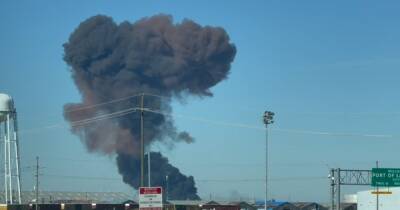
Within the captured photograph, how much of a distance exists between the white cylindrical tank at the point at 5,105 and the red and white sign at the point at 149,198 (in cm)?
6008

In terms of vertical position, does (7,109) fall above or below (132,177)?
above

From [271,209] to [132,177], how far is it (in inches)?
1350

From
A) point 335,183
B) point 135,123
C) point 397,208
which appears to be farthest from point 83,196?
point 335,183

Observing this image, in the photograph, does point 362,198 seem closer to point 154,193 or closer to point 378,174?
point 378,174

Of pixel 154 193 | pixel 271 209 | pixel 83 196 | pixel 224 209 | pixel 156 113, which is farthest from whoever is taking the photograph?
pixel 83 196

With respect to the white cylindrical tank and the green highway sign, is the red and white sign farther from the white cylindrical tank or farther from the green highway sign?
the white cylindrical tank

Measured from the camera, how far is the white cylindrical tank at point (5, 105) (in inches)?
3337

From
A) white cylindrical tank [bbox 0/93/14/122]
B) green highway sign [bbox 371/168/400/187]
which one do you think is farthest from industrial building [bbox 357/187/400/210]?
white cylindrical tank [bbox 0/93/14/122]

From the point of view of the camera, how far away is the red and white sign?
28.3 m

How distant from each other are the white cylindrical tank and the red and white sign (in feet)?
197

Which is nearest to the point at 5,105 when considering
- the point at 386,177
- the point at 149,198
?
the point at 386,177

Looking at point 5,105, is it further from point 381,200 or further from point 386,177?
point 381,200

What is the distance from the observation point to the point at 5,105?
279ft

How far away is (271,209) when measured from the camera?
130m
